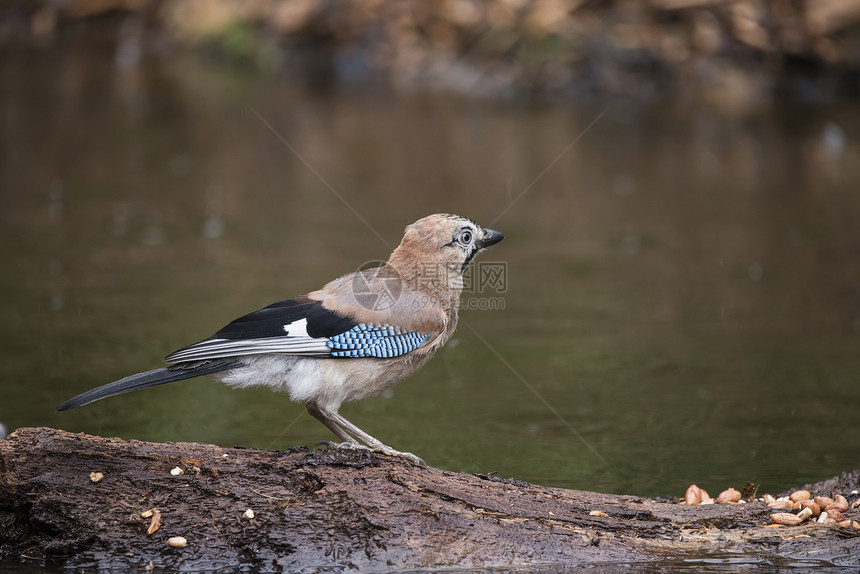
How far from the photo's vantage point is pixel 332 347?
18.9ft

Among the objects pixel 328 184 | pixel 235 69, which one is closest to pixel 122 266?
pixel 328 184

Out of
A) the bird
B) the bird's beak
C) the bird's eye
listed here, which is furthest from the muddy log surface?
the bird's beak

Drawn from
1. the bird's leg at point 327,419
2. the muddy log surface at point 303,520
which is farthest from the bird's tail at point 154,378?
the bird's leg at point 327,419

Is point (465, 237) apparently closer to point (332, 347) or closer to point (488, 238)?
point (488, 238)

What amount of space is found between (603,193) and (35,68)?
13518mm

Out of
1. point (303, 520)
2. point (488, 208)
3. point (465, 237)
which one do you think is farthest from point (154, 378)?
point (488, 208)

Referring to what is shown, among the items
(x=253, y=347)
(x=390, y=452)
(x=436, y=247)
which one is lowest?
(x=390, y=452)

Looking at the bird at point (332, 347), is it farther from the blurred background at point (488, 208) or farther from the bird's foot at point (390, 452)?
the blurred background at point (488, 208)

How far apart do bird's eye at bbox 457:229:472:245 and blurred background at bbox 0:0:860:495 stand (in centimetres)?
147

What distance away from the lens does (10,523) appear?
17.4 ft

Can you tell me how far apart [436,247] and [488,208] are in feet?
24.5

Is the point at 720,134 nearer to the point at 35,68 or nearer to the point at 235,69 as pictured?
the point at 235,69

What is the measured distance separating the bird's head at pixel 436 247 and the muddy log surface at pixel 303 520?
1455 mm

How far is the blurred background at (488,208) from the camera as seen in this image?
7.83 metres
